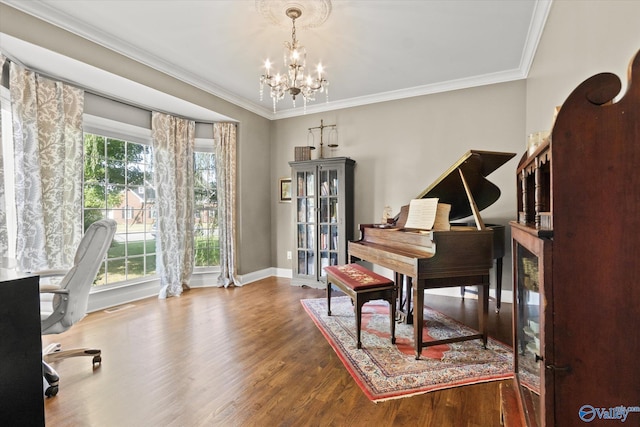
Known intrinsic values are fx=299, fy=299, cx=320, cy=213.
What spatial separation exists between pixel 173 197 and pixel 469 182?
356cm

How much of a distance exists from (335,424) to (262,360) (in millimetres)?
851

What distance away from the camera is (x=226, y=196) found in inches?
175

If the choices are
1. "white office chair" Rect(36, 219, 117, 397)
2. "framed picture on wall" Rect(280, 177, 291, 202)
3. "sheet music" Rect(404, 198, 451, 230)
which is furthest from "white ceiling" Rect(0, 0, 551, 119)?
"white office chair" Rect(36, 219, 117, 397)

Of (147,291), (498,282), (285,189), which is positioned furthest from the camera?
(285,189)

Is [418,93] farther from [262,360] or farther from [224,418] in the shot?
[224,418]

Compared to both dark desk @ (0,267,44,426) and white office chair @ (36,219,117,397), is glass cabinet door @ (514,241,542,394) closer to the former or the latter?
dark desk @ (0,267,44,426)

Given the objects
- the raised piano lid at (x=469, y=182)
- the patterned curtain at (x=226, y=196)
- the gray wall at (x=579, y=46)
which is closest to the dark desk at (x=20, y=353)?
the gray wall at (x=579, y=46)

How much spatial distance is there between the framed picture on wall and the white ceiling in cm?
166

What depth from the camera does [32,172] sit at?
2.74m

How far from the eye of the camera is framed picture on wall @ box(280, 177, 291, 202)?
16.4 feet

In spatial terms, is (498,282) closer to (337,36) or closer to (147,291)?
(337,36)

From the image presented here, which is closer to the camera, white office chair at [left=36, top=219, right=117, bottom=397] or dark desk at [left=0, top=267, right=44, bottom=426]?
dark desk at [left=0, top=267, right=44, bottom=426]

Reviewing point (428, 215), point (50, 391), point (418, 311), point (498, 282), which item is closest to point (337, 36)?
point (428, 215)

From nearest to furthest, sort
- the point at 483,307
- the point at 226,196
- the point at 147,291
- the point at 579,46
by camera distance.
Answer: the point at 579,46 → the point at 483,307 → the point at 147,291 → the point at 226,196
